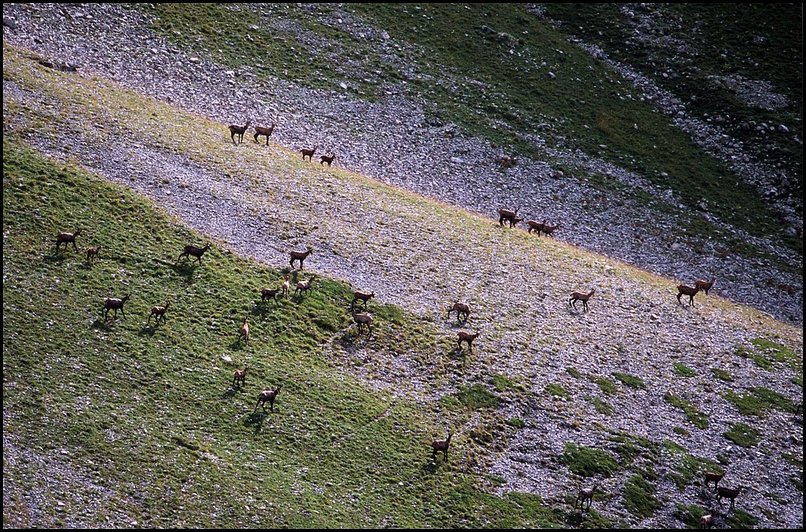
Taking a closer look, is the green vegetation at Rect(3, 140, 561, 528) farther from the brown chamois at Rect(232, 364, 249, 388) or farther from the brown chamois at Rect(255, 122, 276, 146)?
the brown chamois at Rect(255, 122, 276, 146)

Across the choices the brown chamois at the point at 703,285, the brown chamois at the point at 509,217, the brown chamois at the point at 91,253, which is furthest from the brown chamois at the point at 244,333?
the brown chamois at the point at 703,285

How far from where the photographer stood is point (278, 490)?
2672 centimetres

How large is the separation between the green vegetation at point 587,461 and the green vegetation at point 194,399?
2.93m

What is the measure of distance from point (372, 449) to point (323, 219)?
1761cm

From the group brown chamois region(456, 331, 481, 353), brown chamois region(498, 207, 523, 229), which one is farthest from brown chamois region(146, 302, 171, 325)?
brown chamois region(498, 207, 523, 229)

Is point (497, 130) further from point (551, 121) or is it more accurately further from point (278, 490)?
point (278, 490)

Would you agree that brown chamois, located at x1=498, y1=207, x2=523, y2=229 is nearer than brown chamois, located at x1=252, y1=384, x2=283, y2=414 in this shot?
No

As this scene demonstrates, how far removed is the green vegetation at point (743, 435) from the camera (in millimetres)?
36375

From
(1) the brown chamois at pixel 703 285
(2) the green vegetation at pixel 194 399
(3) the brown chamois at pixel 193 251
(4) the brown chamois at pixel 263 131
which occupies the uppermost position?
(4) the brown chamois at pixel 263 131

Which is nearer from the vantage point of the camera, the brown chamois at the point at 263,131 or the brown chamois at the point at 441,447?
the brown chamois at the point at 441,447

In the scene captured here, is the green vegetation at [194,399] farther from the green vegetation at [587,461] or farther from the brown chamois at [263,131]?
the brown chamois at [263,131]

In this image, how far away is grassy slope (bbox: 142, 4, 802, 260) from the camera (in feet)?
205

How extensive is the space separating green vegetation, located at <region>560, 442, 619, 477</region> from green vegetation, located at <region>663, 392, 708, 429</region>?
6.52 m

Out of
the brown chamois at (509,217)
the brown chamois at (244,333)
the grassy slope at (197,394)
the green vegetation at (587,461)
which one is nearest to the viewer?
the grassy slope at (197,394)
